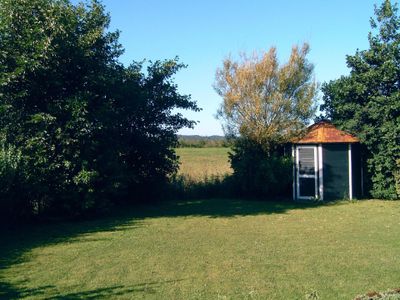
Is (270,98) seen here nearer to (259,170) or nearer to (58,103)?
(259,170)

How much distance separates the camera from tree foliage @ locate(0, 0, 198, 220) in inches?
512

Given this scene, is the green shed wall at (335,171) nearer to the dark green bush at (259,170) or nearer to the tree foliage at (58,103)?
the dark green bush at (259,170)

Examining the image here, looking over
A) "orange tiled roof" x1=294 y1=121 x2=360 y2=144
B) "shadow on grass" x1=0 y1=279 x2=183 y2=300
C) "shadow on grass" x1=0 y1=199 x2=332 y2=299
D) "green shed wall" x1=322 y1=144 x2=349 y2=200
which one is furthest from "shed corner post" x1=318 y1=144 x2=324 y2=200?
"shadow on grass" x1=0 y1=279 x2=183 y2=300

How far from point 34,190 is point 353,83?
1422cm

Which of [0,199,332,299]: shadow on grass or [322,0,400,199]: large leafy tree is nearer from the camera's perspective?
[0,199,332,299]: shadow on grass

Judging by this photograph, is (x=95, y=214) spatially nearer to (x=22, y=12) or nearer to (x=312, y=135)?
(x=22, y=12)

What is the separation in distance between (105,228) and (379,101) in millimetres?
12830

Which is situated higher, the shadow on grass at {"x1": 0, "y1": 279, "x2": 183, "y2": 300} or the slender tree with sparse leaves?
the slender tree with sparse leaves

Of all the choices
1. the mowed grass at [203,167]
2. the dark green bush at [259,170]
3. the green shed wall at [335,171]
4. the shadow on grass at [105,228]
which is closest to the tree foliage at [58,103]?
the shadow on grass at [105,228]

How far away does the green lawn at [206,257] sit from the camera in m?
7.05

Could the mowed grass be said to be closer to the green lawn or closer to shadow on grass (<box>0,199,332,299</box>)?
shadow on grass (<box>0,199,332,299</box>)

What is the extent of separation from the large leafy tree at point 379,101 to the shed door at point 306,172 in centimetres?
208

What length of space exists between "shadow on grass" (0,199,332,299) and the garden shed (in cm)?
139

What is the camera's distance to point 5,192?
39.5 ft
